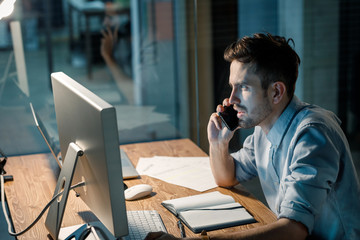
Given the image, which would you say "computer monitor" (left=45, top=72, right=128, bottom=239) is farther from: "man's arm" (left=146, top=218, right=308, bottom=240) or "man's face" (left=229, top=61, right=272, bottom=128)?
"man's face" (left=229, top=61, right=272, bottom=128)

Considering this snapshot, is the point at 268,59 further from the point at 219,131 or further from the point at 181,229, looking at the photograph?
the point at 181,229

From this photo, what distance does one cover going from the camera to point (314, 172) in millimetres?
1290

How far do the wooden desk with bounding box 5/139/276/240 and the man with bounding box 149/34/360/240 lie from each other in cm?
11

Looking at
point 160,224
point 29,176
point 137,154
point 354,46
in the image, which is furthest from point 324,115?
point 354,46

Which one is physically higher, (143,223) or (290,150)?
(290,150)

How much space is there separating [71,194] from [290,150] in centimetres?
81

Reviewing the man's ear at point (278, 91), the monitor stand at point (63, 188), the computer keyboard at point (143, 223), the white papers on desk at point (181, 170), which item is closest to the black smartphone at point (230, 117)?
the white papers on desk at point (181, 170)

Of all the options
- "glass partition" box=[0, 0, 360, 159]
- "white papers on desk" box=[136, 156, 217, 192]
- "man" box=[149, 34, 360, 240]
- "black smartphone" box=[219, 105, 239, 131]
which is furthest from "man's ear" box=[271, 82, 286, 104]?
"glass partition" box=[0, 0, 360, 159]

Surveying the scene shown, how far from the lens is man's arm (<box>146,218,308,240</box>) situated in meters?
1.22

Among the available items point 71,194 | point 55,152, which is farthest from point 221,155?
point 55,152

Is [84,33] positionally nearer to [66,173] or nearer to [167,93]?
[167,93]

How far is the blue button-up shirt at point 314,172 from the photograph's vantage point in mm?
1282

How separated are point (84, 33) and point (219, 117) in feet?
4.81

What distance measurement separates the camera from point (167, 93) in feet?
10.7
